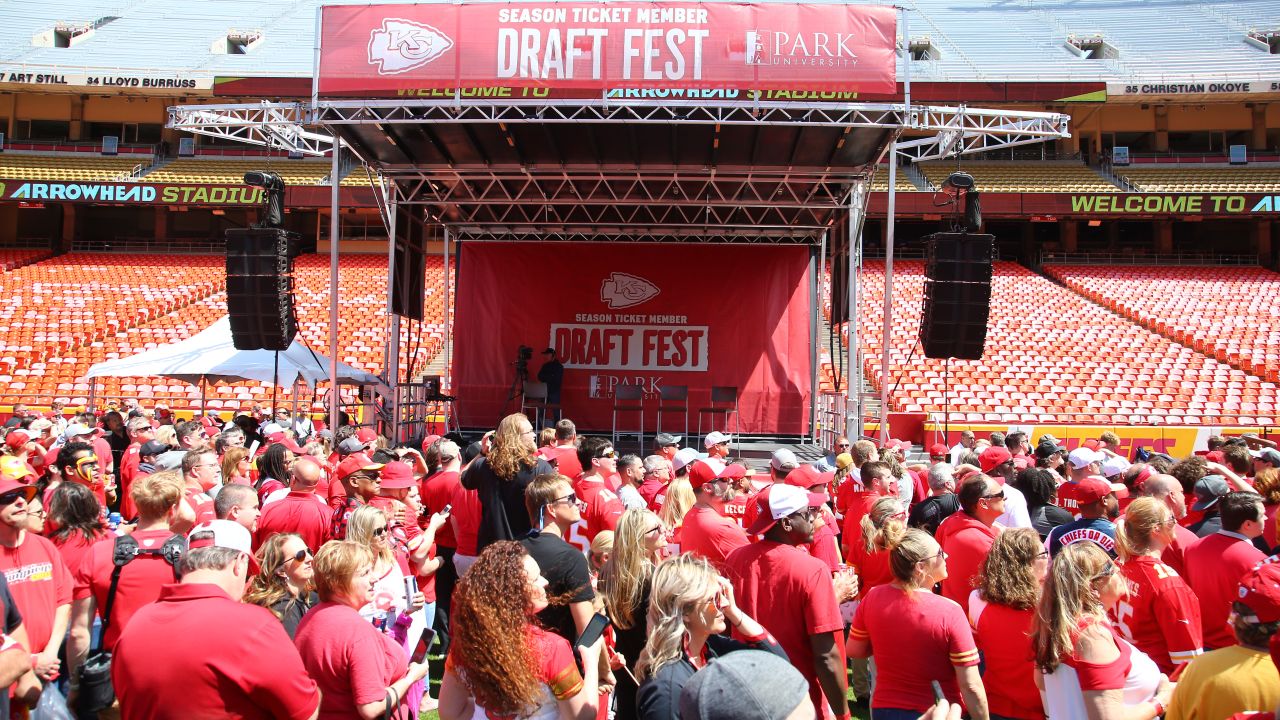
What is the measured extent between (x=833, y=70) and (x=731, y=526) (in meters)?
8.47

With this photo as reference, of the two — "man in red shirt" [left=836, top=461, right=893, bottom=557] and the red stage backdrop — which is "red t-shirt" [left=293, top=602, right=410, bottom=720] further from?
the red stage backdrop

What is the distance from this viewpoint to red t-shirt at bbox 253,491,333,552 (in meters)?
4.98

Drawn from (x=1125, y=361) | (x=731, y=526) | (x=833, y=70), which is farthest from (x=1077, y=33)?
(x=731, y=526)

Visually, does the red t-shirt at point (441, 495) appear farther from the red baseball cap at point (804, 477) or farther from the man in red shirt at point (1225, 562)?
the man in red shirt at point (1225, 562)

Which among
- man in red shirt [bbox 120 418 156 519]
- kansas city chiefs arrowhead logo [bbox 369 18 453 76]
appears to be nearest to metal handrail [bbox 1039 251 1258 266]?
kansas city chiefs arrowhead logo [bbox 369 18 453 76]

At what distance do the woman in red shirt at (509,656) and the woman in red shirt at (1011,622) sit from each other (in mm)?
1556

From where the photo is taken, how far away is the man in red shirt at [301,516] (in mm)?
4988

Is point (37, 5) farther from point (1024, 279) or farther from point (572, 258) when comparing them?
point (1024, 279)

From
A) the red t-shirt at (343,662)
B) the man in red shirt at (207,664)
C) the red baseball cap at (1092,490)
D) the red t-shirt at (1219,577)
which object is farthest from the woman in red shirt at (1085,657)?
the man in red shirt at (207,664)

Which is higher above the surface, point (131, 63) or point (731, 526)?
point (131, 63)

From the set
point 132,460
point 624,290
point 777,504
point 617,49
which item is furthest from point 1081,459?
point 624,290

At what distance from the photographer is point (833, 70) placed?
1188 centimetres

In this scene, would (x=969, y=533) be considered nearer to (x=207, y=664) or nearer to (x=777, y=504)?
(x=777, y=504)

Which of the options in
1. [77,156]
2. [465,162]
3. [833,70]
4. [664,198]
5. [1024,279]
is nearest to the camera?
[833,70]
